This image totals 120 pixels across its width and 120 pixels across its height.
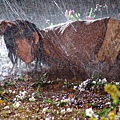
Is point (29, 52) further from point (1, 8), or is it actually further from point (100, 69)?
point (1, 8)

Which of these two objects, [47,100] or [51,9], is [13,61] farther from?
[51,9]

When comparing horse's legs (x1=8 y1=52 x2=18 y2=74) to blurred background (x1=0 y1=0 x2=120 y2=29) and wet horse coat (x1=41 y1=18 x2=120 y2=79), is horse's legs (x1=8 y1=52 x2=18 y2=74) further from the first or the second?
blurred background (x1=0 y1=0 x2=120 y2=29)

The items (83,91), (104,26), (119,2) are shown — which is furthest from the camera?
(119,2)

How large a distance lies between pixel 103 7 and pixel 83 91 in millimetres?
4357

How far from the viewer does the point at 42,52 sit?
10.1 feet

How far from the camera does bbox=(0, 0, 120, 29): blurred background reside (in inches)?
234

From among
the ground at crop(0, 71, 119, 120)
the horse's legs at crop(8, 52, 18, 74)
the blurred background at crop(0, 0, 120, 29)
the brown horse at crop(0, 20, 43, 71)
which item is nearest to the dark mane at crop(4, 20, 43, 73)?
the brown horse at crop(0, 20, 43, 71)

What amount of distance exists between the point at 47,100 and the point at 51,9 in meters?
5.18

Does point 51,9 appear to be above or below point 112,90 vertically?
above

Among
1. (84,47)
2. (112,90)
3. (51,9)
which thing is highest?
(51,9)

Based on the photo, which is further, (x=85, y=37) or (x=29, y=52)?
(x=29, y=52)

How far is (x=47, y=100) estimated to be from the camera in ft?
5.28

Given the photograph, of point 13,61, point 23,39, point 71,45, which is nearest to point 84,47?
point 71,45

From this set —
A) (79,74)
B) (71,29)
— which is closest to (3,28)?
(71,29)
